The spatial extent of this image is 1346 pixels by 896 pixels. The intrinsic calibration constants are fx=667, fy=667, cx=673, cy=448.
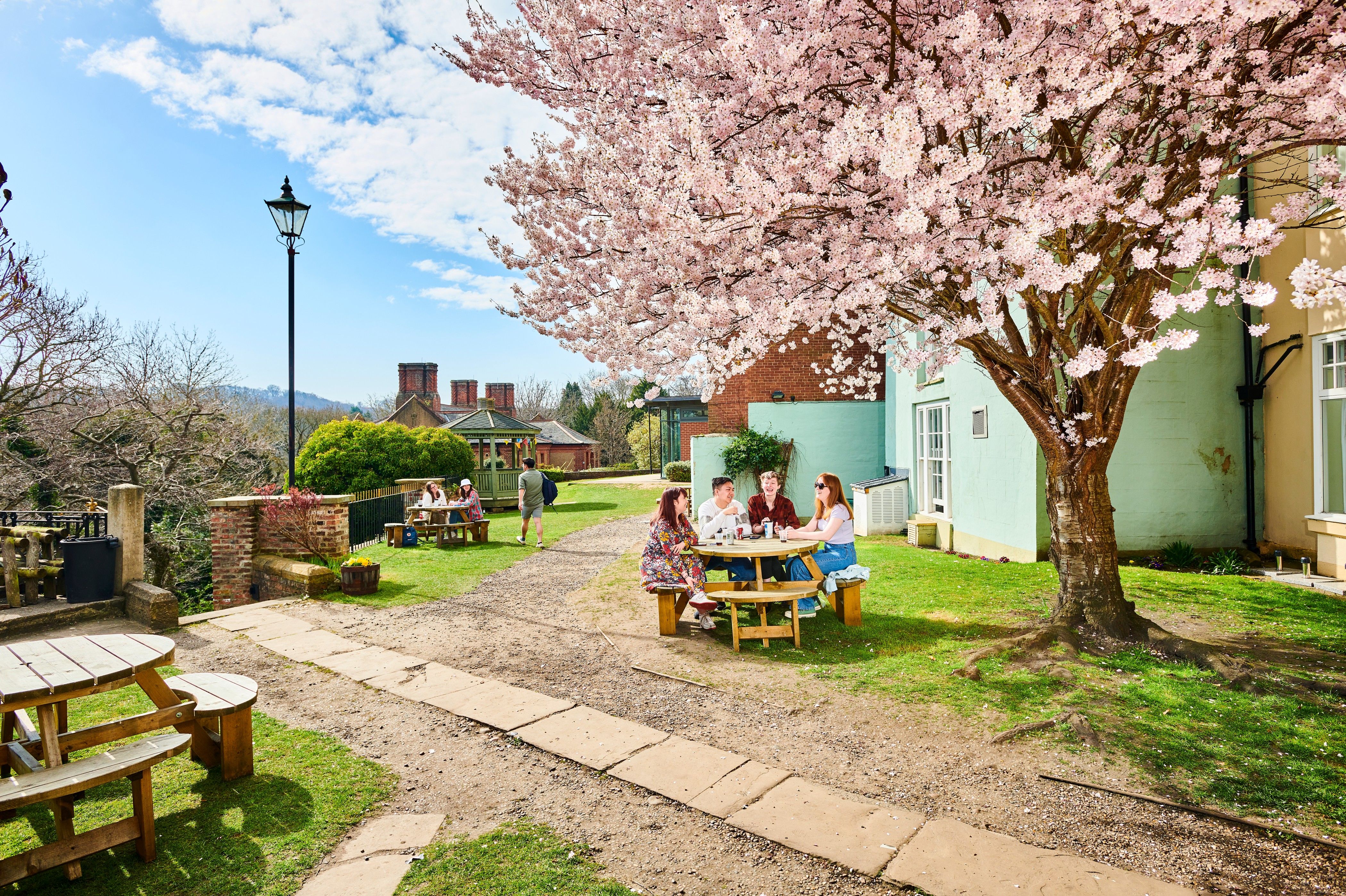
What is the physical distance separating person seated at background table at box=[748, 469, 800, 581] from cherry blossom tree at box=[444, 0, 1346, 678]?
1.53 metres

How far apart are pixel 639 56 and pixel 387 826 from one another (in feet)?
20.3

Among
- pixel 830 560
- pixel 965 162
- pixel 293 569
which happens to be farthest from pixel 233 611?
pixel 965 162

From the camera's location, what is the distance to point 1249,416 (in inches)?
350

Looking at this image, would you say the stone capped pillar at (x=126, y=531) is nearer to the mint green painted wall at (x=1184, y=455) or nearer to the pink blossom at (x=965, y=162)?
the pink blossom at (x=965, y=162)

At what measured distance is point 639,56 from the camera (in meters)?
6.05

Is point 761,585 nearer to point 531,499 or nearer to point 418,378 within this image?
point 531,499

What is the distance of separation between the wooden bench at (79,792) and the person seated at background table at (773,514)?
5.15m

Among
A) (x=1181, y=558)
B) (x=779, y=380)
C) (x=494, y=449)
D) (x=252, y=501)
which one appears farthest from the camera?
(x=494, y=449)

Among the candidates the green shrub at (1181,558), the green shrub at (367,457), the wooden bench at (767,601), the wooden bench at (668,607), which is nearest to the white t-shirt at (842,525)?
the wooden bench at (767,601)

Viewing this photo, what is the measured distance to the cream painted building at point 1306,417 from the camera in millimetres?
7574

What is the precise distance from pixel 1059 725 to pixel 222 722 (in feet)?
15.9

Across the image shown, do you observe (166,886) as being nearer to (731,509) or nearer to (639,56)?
(731,509)

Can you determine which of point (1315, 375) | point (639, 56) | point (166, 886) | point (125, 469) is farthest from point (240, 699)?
point (125, 469)

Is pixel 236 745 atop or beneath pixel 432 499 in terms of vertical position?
beneath
